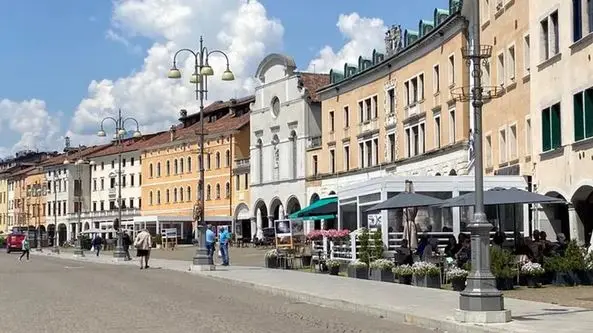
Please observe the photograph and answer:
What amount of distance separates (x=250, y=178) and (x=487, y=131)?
46.0 m

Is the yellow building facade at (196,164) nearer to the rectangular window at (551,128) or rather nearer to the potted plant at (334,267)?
the potted plant at (334,267)

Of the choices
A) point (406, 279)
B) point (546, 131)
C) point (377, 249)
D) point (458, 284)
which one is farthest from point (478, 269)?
point (546, 131)

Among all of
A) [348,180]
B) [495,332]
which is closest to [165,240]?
[348,180]

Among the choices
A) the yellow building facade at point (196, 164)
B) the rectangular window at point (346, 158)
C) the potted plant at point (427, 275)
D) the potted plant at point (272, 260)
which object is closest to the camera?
the potted plant at point (427, 275)

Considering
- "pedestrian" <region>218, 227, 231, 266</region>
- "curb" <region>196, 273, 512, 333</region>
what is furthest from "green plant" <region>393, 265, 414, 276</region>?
"pedestrian" <region>218, 227, 231, 266</region>

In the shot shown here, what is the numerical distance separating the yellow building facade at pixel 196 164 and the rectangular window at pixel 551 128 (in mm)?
55480

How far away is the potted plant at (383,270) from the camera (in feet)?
84.6

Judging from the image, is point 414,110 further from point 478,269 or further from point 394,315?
point 478,269

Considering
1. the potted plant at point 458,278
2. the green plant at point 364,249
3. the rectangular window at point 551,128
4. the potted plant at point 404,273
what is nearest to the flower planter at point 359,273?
the green plant at point 364,249

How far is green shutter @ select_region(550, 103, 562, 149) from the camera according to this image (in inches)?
1202

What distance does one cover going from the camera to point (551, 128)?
31.2 m

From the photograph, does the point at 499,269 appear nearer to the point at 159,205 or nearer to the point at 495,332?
the point at 495,332

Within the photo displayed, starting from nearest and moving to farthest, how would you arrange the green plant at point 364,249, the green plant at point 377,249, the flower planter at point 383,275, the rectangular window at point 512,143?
the flower planter at point 383,275 → the green plant at point 377,249 → the green plant at point 364,249 → the rectangular window at point 512,143

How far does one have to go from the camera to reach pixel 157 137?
109 metres
